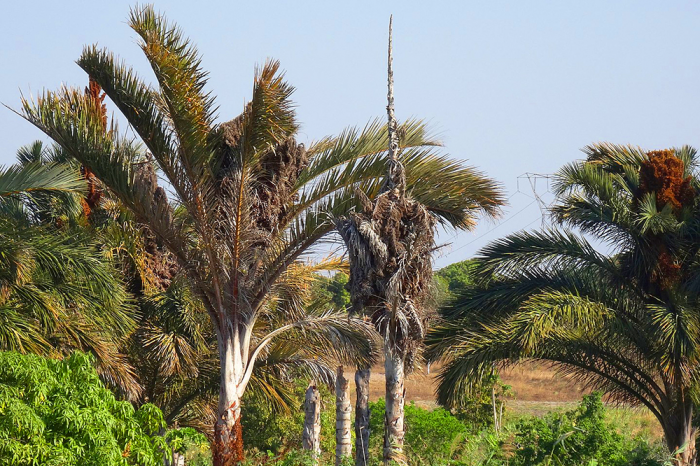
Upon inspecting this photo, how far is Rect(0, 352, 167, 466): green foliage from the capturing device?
7.60 m

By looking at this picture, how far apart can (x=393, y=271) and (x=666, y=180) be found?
514 centimetres

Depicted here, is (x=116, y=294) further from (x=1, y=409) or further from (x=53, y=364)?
(x=1, y=409)

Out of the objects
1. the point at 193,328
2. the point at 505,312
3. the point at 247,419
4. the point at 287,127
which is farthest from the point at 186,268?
the point at 247,419

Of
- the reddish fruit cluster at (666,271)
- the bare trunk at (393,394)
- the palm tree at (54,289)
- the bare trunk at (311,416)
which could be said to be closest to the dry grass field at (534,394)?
the bare trunk at (311,416)

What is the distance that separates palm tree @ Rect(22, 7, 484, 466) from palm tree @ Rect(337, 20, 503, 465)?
91 cm

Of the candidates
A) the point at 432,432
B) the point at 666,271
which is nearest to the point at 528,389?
the point at 432,432

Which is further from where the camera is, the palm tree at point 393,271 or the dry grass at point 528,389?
the dry grass at point 528,389

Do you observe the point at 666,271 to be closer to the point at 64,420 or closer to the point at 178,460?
the point at 64,420

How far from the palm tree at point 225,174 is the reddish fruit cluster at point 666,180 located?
3374 mm

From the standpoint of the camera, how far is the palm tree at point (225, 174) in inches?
383

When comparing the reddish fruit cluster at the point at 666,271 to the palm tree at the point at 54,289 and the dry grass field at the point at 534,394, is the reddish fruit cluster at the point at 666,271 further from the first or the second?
the dry grass field at the point at 534,394

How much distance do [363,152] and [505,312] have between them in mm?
3516

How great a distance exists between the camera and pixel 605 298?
12328 millimetres

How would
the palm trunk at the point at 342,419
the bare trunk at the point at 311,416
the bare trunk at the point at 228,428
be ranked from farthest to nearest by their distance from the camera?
the bare trunk at the point at 311,416 < the palm trunk at the point at 342,419 < the bare trunk at the point at 228,428
